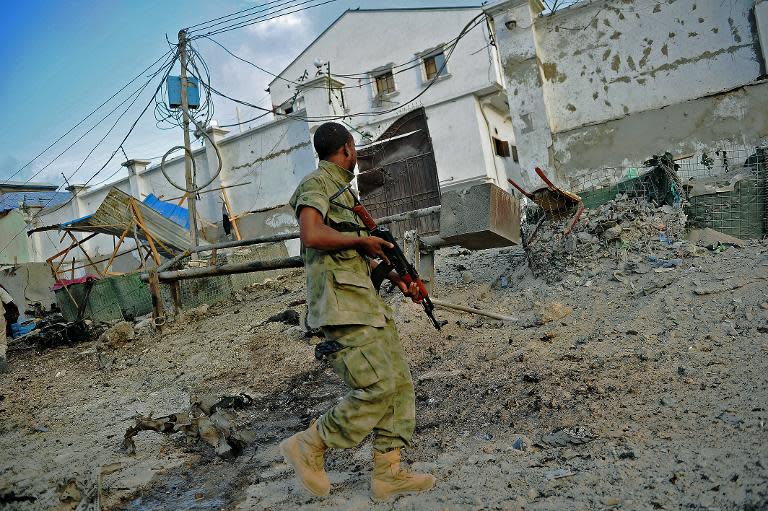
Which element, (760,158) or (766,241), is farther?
(760,158)

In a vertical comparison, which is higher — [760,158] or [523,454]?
[760,158]

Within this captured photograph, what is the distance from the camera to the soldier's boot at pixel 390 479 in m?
2.46

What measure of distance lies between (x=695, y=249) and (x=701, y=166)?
3.89 m

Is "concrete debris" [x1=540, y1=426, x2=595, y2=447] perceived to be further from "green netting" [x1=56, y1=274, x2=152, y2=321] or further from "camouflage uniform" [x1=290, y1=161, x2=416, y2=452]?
"green netting" [x1=56, y1=274, x2=152, y2=321]

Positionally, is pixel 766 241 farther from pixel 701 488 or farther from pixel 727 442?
pixel 701 488

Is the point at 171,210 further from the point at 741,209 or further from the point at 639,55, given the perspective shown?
the point at 741,209

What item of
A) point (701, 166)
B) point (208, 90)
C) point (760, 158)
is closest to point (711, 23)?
point (701, 166)

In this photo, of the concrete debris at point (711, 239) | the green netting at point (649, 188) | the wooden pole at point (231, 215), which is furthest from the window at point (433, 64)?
the concrete debris at point (711, 239)

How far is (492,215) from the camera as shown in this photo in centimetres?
486

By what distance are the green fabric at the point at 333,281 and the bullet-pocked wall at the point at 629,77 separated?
27.2 feet

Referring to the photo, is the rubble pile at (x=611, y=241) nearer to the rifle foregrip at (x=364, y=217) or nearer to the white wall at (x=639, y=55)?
the white wall at (x=639, y=55)

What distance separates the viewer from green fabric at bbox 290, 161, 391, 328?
2441 mm

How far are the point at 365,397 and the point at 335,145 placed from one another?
3.78 feet

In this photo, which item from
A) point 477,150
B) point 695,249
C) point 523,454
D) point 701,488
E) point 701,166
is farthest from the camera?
point 477,150
